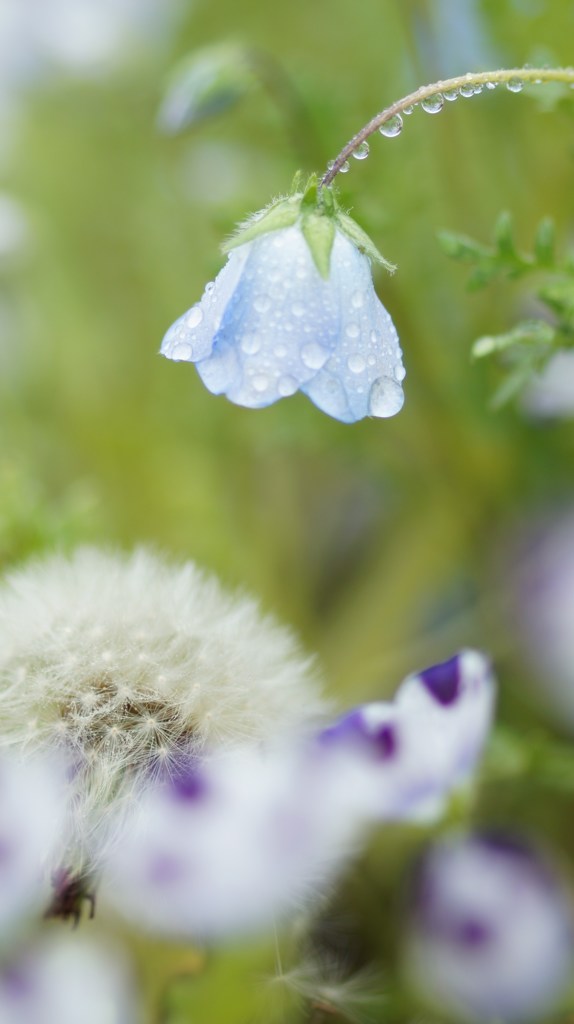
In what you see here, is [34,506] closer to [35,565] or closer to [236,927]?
[35,565]

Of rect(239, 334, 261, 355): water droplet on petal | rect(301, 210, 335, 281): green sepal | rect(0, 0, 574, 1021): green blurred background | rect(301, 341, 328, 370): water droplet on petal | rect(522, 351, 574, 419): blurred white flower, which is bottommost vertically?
rect(301, 341, 328, 370): water droplet on petal

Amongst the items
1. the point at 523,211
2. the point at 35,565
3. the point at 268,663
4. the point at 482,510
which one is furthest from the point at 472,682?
the point at 523,211


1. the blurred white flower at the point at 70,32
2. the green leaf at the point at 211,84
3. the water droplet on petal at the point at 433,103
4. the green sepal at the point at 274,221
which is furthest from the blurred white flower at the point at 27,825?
the blurred white flower at the point at 70,32

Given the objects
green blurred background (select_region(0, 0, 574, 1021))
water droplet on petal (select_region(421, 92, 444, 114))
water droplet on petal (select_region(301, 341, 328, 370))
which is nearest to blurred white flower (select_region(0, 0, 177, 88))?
green blurred background (select_region(0, 0, 574, 1021))

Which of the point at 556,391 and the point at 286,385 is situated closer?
the point at 286,385

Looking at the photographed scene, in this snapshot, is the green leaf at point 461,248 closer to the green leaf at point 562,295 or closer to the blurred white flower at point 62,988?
the green leaf at point 562,295

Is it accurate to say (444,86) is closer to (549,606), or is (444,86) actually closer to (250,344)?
(250,344)

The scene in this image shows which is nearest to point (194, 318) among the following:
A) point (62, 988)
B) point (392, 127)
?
point (392, 127)

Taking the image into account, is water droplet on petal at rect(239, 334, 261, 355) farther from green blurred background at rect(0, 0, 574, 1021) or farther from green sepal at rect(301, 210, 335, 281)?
green blurred background at rect(0, 0, 574, 1021)
